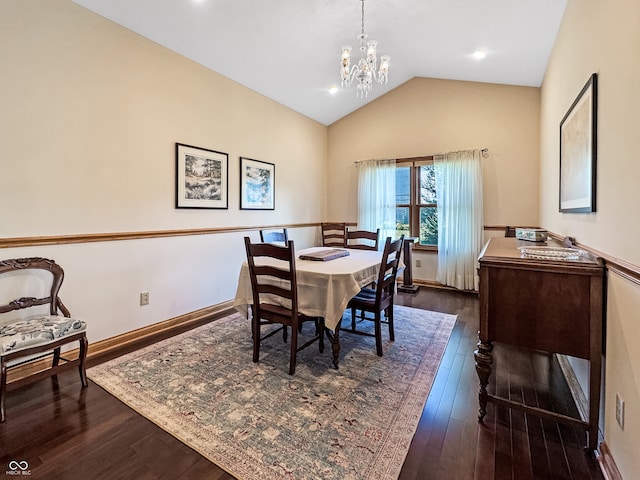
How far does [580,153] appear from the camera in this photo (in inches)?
81.0

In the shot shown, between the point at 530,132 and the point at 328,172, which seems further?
the point at 328,172

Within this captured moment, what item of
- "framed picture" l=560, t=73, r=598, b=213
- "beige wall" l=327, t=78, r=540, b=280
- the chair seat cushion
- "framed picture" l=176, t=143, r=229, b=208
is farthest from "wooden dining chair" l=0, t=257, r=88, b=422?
"beige wall" l=327, t=78, r=540, b=280

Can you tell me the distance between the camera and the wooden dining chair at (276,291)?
86.4 inches

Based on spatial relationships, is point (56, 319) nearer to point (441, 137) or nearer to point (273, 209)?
point (273, 209)

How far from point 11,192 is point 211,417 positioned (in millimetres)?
2077

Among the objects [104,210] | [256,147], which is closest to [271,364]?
[104,210]

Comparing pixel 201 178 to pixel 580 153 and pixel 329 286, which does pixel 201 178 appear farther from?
pixel 580 153

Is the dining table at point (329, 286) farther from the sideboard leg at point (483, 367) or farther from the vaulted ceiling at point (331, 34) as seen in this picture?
the vaulted ceiling at point (331, 34)

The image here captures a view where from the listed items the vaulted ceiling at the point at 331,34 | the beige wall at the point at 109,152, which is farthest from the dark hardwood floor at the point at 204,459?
the vaulted ceiling at the point at 331,34

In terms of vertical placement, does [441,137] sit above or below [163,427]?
above

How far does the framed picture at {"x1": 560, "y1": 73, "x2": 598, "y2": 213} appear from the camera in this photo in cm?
178

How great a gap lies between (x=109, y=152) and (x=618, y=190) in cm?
348

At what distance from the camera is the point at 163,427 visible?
5.79 feet

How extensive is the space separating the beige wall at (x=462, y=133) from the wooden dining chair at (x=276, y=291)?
Answer: 133 inches
